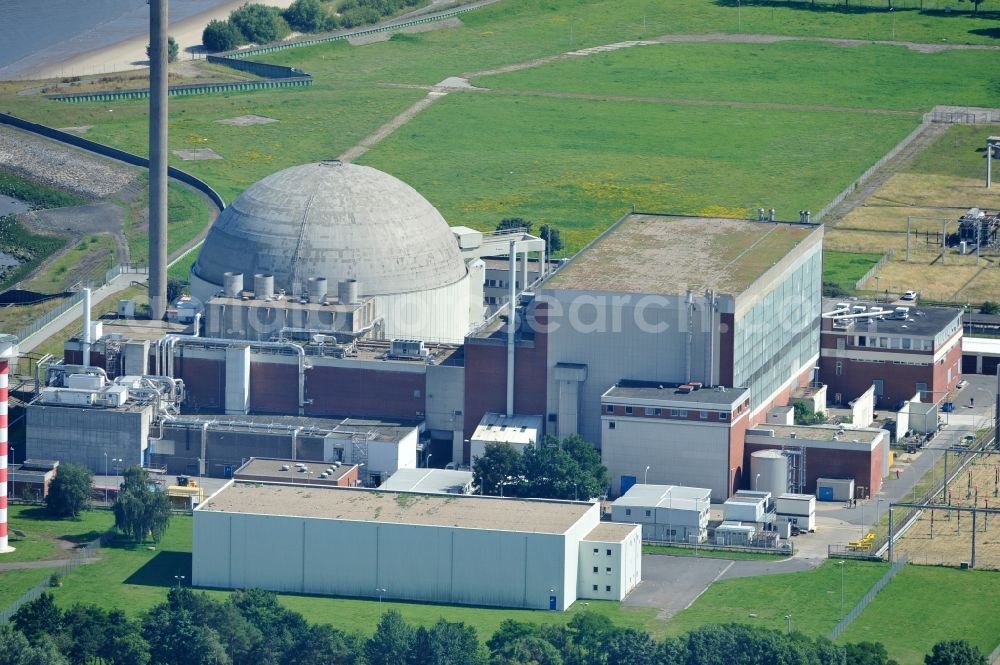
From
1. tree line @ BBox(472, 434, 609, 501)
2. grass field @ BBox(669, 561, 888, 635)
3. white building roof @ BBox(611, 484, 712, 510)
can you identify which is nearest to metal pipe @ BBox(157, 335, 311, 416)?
tree line @ BBox(472, 434, 609, 501)

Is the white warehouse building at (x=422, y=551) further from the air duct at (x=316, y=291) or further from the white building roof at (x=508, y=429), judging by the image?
the air duct at (x=316, y=291)

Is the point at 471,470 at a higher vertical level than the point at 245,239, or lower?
lower

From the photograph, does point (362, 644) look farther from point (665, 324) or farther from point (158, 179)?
point (158, 179)

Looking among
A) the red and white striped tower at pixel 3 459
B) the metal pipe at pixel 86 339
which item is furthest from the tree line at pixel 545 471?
the metal pipe at pixel 86 339

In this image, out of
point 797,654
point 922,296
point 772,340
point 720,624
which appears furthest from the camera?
point 922,296

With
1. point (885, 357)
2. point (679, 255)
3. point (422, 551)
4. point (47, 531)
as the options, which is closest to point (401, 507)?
point (422, 551)

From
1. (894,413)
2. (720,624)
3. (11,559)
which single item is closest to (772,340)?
(894,413)

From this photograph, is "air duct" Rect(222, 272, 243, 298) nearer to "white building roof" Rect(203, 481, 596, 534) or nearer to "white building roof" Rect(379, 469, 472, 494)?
"white building roof" Rect(379, 469, 472, 494)

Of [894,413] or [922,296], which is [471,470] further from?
[922,296]
